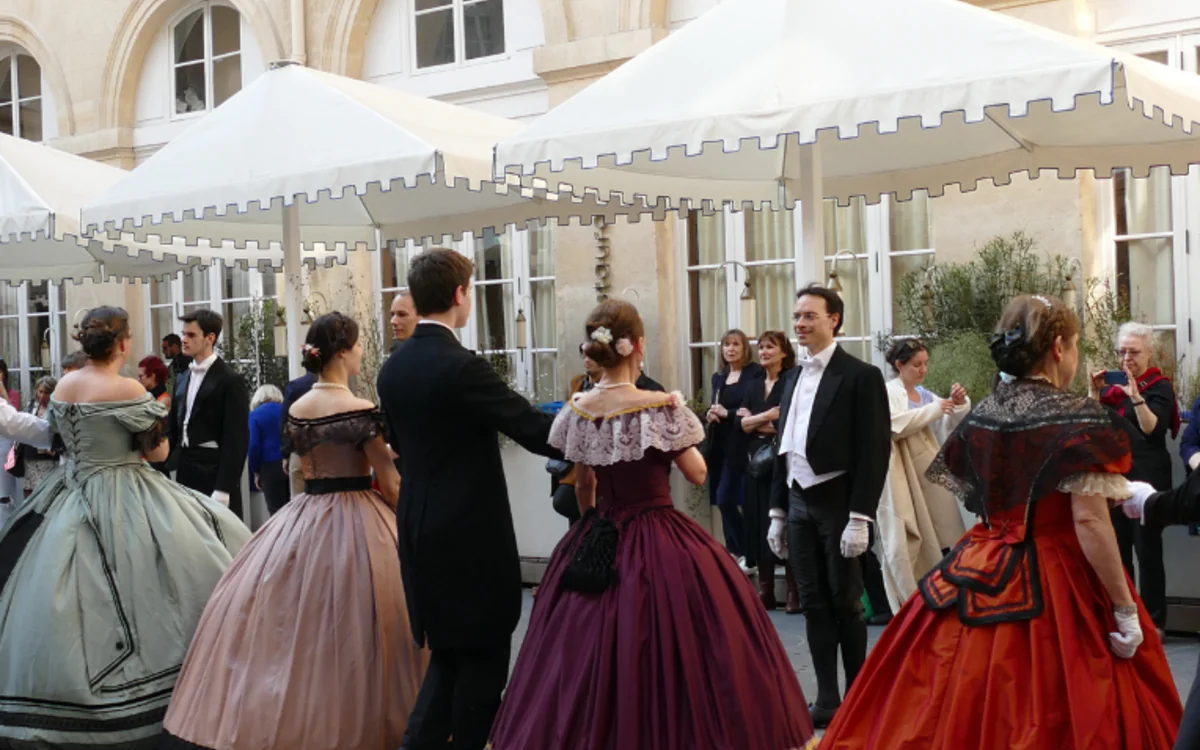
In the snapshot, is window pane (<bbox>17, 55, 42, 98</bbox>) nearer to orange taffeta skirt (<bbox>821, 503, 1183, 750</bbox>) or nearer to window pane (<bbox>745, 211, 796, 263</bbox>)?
window pane (<bbox>745, 211, 796, 263</bbox>)

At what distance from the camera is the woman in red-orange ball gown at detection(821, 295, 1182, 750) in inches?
142

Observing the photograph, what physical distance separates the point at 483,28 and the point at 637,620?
848 centimetres

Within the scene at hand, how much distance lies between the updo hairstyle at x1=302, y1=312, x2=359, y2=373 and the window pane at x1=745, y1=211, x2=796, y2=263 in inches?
207

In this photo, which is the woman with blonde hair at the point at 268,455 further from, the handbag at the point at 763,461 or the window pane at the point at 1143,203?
the window pane at the point at 1143,203

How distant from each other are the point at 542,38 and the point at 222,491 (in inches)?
222

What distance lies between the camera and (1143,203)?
869 cm

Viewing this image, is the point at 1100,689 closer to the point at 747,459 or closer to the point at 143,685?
the point at 143,685

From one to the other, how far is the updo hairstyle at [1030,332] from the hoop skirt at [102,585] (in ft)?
11.3

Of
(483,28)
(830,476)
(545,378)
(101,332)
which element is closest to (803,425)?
(830,476)

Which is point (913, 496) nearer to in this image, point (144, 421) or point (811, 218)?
point (811, 218)

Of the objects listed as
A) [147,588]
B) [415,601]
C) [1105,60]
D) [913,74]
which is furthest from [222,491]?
[1105,60]

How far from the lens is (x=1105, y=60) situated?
450 cm

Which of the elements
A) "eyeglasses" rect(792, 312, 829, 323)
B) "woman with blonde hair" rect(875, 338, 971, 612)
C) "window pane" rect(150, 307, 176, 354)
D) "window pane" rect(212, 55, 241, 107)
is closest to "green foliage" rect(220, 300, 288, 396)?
"window pane" rect(150, 307, 176, 354)

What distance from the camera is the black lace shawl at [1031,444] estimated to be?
364 centimetres
